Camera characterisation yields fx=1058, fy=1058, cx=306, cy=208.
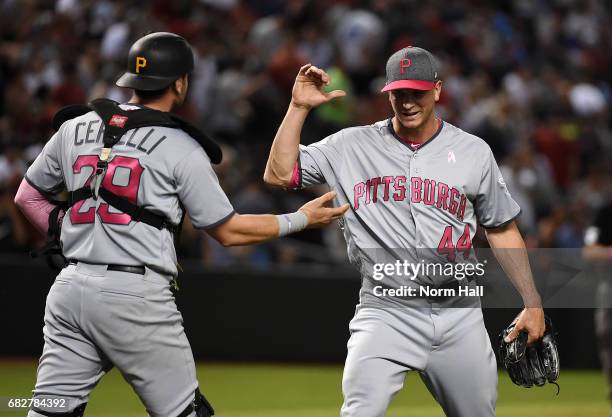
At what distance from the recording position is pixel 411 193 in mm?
5402

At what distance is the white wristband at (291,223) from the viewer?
5000 millimetres

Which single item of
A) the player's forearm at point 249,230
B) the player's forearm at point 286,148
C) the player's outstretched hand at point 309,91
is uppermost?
the player's outstretched hand at point 309,91

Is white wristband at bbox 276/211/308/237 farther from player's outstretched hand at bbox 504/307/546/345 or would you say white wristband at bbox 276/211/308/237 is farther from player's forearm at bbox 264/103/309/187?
player's outstretched hand at bbox 504/307/546/345

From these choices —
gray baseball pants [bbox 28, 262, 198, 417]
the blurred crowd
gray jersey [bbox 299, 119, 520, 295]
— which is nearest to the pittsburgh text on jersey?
gray jersey [bbox 299, 119, 520, 295]

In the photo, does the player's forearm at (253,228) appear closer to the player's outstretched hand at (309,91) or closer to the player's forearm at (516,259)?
the player's outstretched hand at (309,91)

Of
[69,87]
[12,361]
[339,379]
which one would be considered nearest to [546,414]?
[339,379]

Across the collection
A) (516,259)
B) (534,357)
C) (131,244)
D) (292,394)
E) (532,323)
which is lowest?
(292,394)

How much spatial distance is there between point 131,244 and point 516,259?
2005mm

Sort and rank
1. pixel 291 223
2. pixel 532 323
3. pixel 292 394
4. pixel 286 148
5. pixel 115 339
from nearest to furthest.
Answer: pixel 115 339 < pixel 291 223 < pixel 286 148 < pixel 532 323 < pixel 292 394

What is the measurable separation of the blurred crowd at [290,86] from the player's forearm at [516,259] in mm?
6225

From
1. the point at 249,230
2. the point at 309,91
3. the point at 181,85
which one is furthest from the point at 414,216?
the point at 181,85

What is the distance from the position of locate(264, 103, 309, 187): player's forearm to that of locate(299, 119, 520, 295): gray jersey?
0.10 metres

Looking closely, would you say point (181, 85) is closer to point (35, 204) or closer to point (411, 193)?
point (35, 204)

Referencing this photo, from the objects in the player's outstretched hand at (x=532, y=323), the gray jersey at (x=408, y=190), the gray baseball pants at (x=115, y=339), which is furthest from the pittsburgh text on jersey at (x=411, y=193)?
the gray baseball pants at (x=115, y=339)
